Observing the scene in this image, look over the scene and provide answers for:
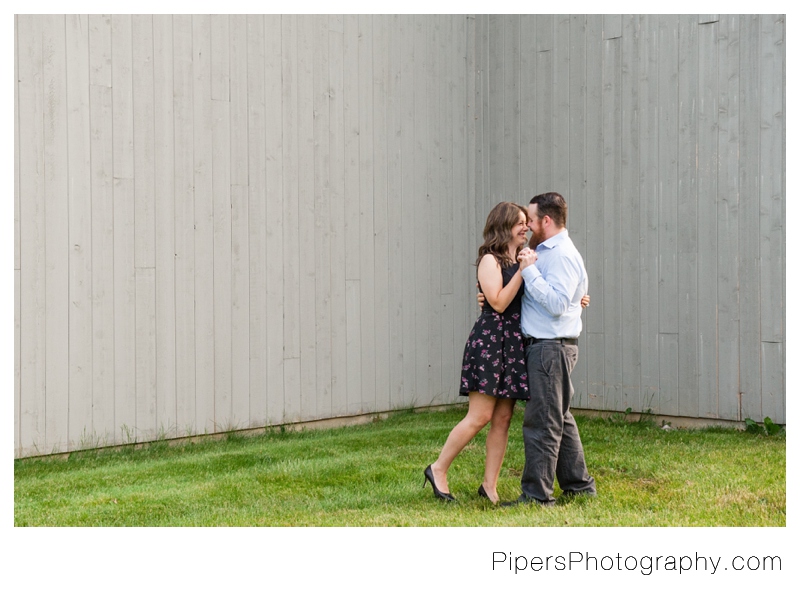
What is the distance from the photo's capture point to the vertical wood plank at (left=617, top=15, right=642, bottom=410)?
27.7ft

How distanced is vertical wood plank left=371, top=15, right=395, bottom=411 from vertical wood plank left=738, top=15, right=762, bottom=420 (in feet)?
10.1

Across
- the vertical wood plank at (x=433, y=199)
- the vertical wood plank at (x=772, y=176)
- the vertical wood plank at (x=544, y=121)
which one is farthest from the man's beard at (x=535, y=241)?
the vertical wood plank at (x=433, y=199)

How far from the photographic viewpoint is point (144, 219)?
7207mm

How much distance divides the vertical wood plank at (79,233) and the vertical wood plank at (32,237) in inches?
8.4

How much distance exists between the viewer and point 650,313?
27.5ft

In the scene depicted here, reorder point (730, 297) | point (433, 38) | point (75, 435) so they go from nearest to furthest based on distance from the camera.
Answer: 1. point (75, 435)
2. point (730, 297)
3. point (433, 38)

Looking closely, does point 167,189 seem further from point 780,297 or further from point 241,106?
point 780,297

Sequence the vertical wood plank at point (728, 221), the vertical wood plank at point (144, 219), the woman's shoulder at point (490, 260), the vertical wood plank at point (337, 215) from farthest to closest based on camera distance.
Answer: the vertical wood plank at point (337, 215)
the vertical wood plank at point (728, 221)
the vertical wood plank at point (144, 219)
the woman's shoulder at point (490, 260)

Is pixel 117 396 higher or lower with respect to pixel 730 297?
lower

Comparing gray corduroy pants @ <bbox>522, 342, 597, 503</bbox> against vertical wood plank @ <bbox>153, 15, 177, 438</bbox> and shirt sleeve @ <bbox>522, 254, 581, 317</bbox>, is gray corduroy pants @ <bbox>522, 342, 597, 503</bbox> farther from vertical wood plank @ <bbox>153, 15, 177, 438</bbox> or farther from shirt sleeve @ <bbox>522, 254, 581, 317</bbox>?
vertical wood plank @ <bbox>153, 15, 177, 438</bbox>

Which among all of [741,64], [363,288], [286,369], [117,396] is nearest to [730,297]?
[741,64]

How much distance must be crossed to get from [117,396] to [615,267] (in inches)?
173

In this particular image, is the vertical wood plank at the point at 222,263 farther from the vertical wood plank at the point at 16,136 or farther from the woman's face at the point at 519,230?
the woman's face at the point at 519,230

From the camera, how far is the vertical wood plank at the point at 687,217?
Result: 8070mm
